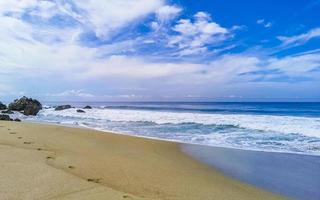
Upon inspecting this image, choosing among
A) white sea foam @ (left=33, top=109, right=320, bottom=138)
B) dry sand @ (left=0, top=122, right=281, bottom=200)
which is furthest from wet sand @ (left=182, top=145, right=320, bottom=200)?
white sea foam @ (left=33, top=109, right=320, bottom=138)

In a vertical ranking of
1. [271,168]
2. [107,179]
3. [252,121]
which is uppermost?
[252,121]

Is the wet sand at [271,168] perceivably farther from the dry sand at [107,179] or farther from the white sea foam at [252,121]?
the white sea foam at [252,121]

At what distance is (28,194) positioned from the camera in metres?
4.22

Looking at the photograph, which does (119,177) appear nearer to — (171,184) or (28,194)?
(171,184)

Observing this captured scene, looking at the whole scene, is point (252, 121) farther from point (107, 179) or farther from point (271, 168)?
point (107, 179)

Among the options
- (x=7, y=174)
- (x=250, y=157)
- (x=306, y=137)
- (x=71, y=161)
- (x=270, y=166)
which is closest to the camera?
(x=7, y=174)

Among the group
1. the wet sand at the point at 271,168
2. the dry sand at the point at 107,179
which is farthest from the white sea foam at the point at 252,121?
the dry sand at the point at 107,179

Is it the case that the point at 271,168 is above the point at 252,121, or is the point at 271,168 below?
below

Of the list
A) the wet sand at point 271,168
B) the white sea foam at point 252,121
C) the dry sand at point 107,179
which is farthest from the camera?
the white sea foam at point 252,121

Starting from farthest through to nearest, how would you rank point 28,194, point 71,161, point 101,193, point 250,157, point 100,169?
1. point 250,157
2. point 71,161
3. point 100,169
4. point 101,193
5. point 28,194

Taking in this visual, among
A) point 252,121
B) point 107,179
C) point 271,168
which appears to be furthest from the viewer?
point 252,121

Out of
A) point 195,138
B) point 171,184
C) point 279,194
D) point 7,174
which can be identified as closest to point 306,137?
point 195,138

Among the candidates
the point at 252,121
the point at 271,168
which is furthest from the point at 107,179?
the point at 252,121

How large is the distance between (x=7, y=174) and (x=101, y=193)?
189 centimetres
